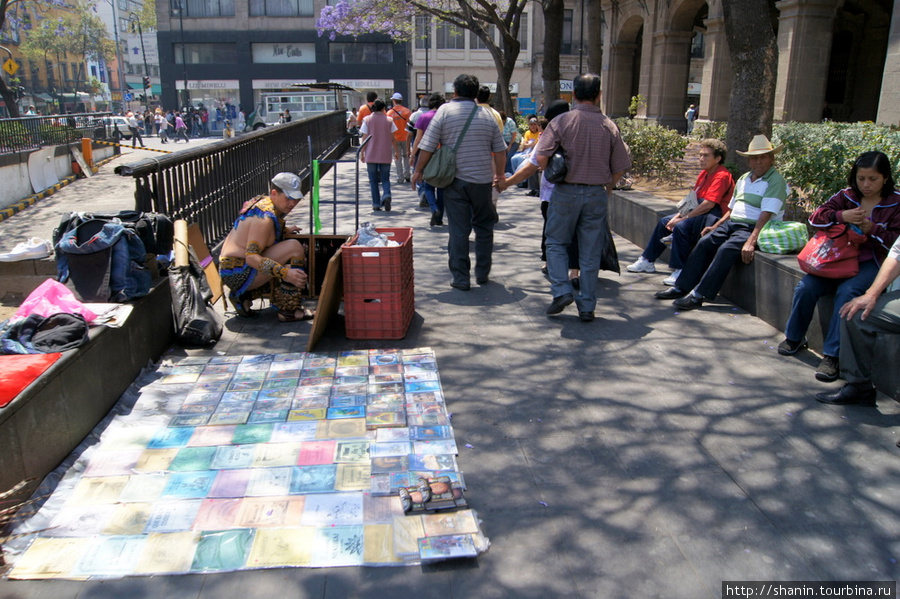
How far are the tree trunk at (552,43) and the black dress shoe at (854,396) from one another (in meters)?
13.0

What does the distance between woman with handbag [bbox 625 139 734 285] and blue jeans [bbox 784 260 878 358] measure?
160cm

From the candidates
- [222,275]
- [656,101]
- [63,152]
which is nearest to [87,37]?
[63,152]

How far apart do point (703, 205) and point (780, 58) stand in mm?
12436

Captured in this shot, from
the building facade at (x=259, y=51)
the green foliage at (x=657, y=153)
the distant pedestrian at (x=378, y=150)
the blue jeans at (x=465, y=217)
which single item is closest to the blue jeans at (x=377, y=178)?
the distant pedestrian at (x=378, y=150)

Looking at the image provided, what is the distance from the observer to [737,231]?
6156 millimetres

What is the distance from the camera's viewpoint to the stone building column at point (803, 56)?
1608cm

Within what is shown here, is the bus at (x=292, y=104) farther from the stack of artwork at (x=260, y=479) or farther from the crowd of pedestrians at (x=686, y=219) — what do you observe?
the stack of artwork at (x=260, y=479)

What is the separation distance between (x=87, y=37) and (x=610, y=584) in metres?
79.1

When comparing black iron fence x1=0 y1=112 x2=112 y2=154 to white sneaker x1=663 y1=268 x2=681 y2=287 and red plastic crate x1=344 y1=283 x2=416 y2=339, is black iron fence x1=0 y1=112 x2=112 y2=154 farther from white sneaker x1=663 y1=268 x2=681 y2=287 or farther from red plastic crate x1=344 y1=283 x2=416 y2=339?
white sneaker x1=663 y1=268 x2=681 y2=287

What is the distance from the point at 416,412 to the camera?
423cm

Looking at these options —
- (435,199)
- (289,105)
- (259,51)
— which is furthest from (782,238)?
(259,51)

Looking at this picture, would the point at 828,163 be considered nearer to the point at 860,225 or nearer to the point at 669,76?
the point at 860,225

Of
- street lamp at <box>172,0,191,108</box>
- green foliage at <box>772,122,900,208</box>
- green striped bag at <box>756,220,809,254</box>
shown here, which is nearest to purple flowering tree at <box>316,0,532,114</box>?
green foliage at <box>772,122,900,208</box>

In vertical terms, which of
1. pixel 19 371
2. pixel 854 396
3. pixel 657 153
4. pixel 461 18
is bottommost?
pixel 854 396
